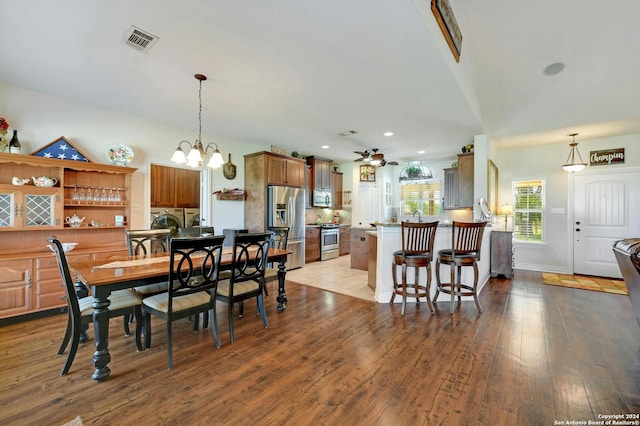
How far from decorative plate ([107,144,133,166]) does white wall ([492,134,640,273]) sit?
672 cm

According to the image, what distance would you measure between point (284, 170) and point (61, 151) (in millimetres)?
3422

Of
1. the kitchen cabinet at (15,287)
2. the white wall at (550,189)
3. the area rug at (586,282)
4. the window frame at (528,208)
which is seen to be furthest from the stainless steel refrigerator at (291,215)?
the window frame at (528,208)

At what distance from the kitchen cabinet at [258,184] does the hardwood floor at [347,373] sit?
98.2 inches

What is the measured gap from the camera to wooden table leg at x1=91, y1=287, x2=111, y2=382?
6.57ft

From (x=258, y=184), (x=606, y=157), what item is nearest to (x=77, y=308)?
(x=258, y=184)

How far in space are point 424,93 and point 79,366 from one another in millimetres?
4279

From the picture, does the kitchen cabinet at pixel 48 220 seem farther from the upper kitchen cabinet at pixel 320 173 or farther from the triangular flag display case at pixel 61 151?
the upper kitchen cabinet at pixel 320 173

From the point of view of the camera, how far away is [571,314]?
332 cm

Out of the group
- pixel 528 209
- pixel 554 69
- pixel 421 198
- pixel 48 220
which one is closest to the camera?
pixel 48 220

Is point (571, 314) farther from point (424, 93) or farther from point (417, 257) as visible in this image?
point (424, 93)

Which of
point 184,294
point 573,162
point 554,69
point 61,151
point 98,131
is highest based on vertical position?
point 554,69

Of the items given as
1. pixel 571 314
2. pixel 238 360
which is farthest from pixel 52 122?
pixel 571 314

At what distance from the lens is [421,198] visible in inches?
307

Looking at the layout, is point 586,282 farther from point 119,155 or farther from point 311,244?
point 119,155
